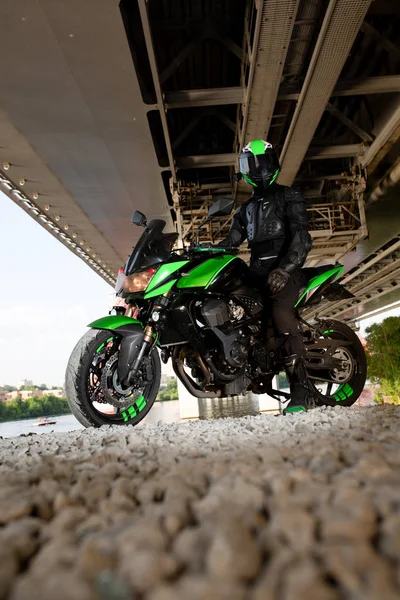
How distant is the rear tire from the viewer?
169 inches

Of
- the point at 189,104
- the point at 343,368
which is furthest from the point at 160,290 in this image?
the point at 189,104

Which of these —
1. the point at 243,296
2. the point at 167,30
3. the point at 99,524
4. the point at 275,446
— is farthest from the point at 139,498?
the point at 167,30

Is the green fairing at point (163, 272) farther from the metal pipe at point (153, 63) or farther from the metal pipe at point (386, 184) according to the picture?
the metal pipe at point (386, 184)

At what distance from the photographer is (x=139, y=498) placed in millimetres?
1083

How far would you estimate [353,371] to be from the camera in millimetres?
4348

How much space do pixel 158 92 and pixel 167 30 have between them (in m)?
1.48

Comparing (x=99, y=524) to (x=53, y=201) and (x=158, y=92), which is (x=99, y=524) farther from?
(x=53, y=201)

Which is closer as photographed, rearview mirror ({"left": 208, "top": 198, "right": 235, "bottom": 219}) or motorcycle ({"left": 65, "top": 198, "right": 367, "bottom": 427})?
rearview mirror ({"left": 208, "top": 198, "right": 235, "bottom": 219})

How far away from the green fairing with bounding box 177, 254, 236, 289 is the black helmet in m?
1.01

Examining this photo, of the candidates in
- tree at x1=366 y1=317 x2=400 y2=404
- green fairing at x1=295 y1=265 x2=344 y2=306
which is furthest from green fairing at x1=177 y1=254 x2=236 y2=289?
tree at x1=366 y1=317 x2=400 y2=404

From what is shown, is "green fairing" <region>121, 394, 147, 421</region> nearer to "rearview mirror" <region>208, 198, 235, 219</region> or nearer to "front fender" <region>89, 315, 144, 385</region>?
"front fender" <region>89, 315, 144, 385</region>

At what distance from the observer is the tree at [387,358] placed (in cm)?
1550

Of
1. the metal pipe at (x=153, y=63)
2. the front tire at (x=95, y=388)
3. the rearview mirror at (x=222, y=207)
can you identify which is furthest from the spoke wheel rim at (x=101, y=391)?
the metal pipe at (x=153, y=63)

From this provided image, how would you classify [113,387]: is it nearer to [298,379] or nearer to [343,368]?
[298,379]
